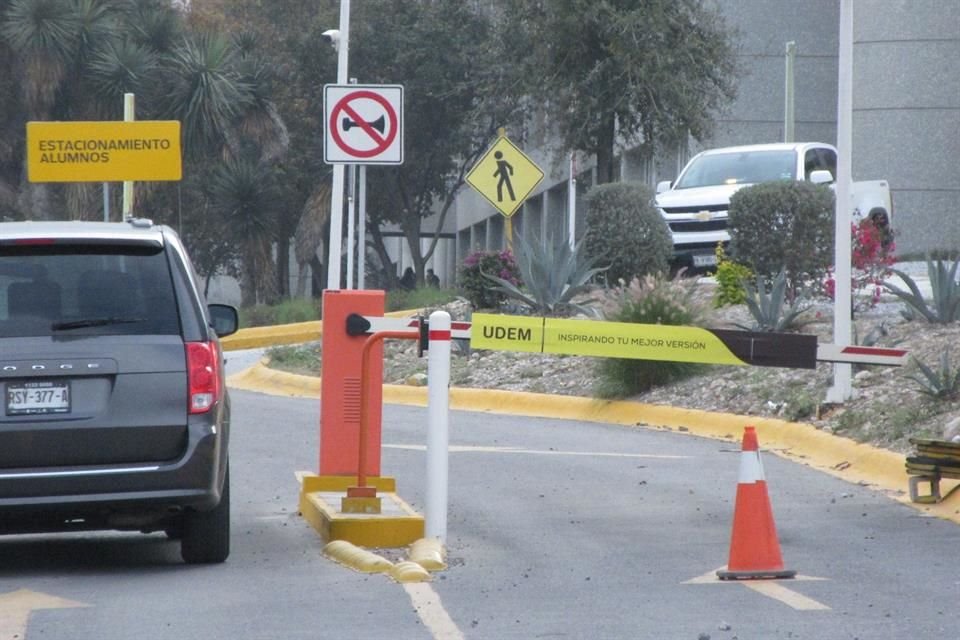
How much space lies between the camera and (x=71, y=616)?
297 inches

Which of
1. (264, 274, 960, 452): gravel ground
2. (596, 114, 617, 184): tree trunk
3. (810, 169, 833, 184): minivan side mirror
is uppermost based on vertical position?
(596, 114, 617, 184): tree trunk

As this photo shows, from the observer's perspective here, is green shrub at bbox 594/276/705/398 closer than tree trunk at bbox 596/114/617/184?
Yes

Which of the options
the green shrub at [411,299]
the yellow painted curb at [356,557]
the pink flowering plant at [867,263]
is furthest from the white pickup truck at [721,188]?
the yellow painted curb at [356,557]

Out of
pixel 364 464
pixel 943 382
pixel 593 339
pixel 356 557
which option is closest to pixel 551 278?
pixel 943 382

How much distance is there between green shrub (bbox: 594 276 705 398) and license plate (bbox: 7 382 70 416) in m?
9.72

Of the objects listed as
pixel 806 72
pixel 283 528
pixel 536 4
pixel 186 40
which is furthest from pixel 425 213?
pixel 283 528

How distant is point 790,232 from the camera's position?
19.2m

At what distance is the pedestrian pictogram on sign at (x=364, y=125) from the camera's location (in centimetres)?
1169

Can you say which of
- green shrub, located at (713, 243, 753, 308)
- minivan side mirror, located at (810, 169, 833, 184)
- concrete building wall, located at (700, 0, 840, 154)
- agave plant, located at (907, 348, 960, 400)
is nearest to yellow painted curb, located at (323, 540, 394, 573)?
agave plant, located at (907, 348, 960, 400)

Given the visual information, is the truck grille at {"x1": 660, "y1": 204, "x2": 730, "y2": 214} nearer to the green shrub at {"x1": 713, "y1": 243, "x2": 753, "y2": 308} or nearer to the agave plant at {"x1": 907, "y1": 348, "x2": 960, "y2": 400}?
Answer: the green shrub at {"x1": 713, "y1": 243, "x2": 753, "y2": 308}

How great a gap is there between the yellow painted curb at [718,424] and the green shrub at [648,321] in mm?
263

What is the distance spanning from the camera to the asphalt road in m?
7.25

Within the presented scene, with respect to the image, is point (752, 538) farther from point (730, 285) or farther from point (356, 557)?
point (730, 285)

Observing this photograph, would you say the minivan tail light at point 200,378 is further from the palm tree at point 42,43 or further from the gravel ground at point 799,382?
the palm tree at point 42,43
